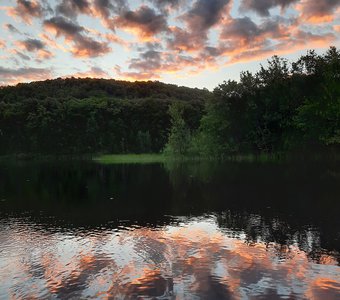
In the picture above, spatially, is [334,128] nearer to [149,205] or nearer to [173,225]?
[149,205]

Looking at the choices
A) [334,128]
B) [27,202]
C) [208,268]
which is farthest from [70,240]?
[334,128]

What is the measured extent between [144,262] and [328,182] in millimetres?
36568

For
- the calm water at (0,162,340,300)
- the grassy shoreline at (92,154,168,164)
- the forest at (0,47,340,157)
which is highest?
the forest at (0,47,340,157)

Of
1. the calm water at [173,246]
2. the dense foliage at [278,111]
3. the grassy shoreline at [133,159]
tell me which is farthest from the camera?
the grassy shoreline at [133,159]

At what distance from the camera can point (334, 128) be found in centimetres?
8275

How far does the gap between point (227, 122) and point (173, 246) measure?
299 feet

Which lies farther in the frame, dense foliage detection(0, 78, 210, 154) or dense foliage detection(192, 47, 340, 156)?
dense foliage detection(0, 78, 210, 154)

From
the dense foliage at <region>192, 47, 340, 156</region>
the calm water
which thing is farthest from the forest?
the calm water

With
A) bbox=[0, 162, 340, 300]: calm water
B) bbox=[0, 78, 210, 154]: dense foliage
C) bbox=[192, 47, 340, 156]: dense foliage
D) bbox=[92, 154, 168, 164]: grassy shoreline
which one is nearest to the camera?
bbox=[0, 162, 340, 300]: calm water

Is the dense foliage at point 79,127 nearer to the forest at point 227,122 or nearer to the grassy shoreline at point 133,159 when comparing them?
the forest at point 227,122

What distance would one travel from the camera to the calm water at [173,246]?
50.7 feet

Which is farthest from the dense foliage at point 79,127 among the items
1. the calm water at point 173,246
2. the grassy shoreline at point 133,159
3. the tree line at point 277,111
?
the calm water at point 173,246

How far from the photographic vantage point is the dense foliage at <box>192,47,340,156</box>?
8406cm

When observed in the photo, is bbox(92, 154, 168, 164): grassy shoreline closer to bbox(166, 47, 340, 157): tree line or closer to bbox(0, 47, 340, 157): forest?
bbox(0, 47, 340, 157): forest
